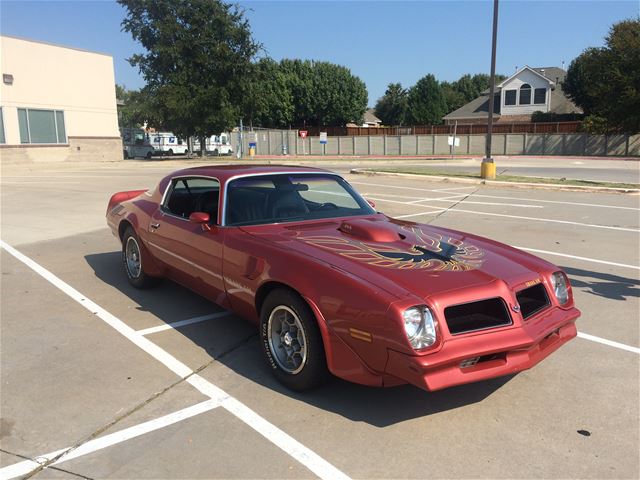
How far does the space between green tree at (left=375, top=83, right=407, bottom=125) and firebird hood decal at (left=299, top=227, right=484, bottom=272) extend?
8775 cm

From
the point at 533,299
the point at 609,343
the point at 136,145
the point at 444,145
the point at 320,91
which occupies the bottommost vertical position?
the point at 609,343

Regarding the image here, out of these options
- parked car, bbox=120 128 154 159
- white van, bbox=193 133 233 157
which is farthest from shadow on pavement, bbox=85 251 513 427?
white van, bbox=193 133 233 157

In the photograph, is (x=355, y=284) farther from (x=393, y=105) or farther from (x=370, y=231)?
(x=393, y=105)

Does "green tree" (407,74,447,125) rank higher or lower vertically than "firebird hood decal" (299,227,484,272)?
higher

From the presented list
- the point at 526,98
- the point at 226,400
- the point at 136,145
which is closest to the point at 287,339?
the point at 226,400

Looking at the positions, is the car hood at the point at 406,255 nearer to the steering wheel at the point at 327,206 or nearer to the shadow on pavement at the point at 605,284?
the steering wheel at the point at 327,206

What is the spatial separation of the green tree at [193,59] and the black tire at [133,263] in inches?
1348

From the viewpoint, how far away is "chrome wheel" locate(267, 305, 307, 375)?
3486mm

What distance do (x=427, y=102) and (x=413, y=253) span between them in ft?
254

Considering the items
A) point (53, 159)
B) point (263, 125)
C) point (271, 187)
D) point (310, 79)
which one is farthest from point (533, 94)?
point (271, 187)

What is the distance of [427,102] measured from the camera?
76.9 m

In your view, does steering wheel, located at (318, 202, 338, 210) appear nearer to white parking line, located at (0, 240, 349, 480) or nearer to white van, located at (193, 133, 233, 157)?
white parking line, located at (0, 240, 349, 480)

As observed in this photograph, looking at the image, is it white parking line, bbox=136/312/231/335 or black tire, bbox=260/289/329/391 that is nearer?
black tire, bbox=260/289/329/391

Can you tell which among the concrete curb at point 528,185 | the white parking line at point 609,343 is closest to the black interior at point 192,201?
the white parking line at point 609,343
